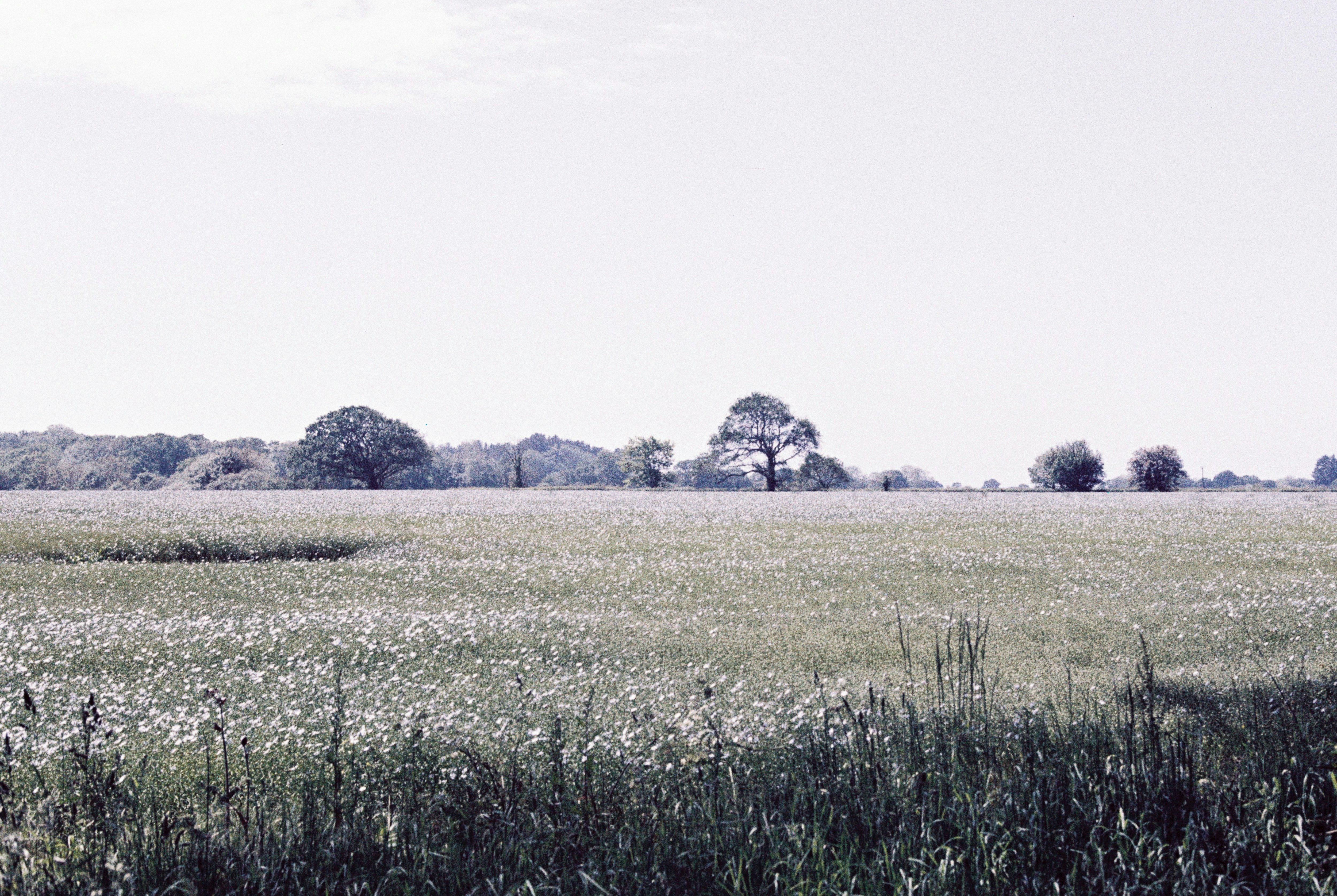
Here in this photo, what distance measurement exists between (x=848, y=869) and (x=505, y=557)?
60.5 feet

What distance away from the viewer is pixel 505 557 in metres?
21.9

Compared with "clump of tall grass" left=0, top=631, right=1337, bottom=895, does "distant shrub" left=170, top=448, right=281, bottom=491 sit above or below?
above

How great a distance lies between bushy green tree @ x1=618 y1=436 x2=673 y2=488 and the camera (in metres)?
85.0

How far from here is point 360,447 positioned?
83.6m

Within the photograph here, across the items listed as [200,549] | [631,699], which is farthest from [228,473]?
[631,699]

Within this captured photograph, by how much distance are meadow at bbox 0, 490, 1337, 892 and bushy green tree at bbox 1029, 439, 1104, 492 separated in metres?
56.1

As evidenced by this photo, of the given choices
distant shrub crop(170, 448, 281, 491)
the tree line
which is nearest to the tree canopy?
the tree line

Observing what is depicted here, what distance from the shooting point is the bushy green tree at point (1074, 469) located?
7694 cm

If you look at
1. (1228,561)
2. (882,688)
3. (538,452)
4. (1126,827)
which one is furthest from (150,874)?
(538,452)

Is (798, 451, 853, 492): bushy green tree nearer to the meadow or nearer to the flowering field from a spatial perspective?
the flowering field

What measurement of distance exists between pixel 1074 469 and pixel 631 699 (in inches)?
3093

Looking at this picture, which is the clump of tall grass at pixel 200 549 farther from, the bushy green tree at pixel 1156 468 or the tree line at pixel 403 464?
the bushy green tree at pixel 1156 468

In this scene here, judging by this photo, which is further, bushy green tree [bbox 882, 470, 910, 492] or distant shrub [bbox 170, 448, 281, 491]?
distant shrub [bbox 170, 448, 281, 491]

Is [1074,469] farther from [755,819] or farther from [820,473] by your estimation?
[755,819]
